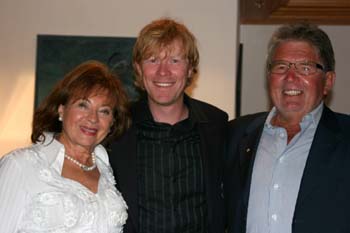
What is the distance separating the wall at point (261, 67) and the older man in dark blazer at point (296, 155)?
6.97 feet

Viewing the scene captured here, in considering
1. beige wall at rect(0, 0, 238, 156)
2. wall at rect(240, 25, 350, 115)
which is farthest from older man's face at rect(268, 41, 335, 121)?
wall at rect(240, 25, 350, 115)

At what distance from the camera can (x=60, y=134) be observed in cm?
198

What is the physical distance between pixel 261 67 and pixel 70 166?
279 cm

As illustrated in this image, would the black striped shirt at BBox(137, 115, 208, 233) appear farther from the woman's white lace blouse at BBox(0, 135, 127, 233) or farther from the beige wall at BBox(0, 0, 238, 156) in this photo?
the beige wall at BBox(0, 0, 238, 156)

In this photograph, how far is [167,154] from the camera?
6.95ft

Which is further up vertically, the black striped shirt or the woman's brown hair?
the woman's brown hair

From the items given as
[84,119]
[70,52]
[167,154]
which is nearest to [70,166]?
[84,119]

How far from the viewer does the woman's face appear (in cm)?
188

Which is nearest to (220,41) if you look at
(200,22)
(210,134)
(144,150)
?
(200,22)

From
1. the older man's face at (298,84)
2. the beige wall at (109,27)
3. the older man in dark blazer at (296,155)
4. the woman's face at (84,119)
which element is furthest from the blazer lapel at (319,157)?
the beige wall at (109,27)

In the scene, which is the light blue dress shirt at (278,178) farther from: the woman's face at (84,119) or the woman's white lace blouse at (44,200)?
the woman's face at (84,119)

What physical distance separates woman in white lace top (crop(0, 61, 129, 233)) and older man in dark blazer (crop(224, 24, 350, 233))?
0.57 m

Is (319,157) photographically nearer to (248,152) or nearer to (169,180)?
(248,152)

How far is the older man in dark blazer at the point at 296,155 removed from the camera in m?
1.82
